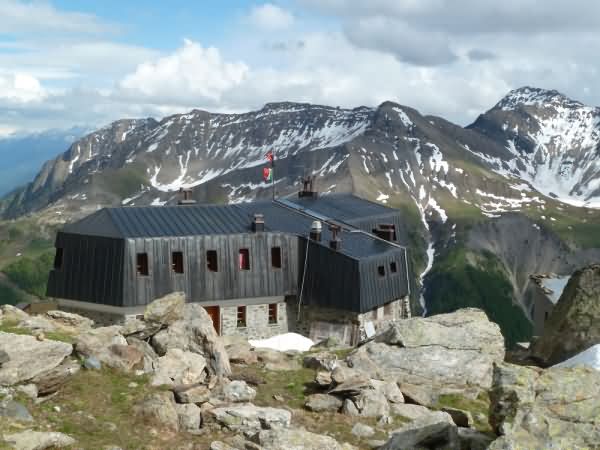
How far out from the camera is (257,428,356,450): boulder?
18688mm

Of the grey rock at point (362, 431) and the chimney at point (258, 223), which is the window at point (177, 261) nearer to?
the chimney at point (258, 223)

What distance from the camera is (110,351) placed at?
84.3ft

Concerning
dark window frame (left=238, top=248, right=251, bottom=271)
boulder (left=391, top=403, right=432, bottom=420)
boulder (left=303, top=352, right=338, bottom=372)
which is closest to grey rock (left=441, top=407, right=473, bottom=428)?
boulder (left=391, top=403, right=432, bottom=420)

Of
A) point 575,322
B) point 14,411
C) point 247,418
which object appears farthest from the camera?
point 575,322

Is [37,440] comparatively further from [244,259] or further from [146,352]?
[244,259]

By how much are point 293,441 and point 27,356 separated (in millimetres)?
9843

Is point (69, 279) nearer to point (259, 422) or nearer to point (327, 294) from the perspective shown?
point (327, 294)

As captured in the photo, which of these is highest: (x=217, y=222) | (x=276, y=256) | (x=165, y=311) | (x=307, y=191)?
(x=307, y=191)

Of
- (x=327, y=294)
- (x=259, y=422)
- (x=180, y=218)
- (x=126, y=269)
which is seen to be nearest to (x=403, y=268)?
(x=327, y=294)

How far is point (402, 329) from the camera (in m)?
31.9

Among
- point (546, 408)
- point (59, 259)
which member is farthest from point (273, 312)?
point (546, 408)

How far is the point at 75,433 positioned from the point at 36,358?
14.4 ft

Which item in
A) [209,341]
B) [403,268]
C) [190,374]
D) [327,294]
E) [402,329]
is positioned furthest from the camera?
[403,268]

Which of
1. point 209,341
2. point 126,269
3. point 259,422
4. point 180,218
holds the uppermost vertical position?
point 180,218
